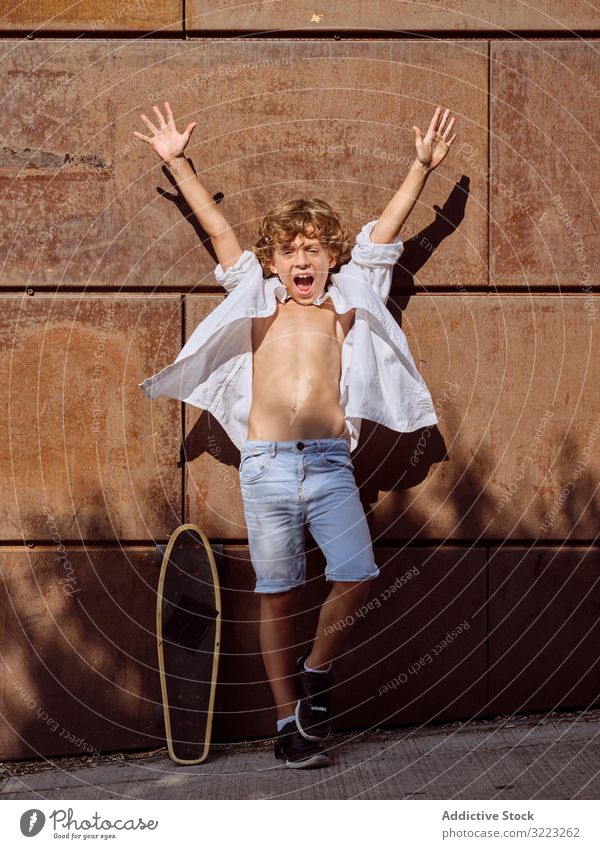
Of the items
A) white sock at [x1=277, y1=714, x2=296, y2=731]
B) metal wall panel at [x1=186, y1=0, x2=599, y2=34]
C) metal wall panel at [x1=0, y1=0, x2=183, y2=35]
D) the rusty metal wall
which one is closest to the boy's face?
the rusty metal wall

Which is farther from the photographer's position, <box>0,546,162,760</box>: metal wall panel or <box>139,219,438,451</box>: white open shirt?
<box>0,546,162,760</box>: metal wall panel

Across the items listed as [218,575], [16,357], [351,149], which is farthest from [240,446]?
[351,149]

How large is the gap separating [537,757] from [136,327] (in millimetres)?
A: 2681

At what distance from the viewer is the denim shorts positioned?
4.05 m

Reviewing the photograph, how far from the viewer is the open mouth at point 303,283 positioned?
4258mm

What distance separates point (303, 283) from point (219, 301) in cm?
48

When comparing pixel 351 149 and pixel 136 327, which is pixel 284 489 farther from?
pixel 351 149

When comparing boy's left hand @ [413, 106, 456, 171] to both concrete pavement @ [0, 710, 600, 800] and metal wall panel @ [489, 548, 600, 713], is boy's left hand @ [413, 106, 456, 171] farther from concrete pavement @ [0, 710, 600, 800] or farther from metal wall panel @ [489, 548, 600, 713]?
concrete pavement @ [0, 710, 600, 800]

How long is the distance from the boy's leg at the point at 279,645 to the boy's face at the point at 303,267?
1.34 meters

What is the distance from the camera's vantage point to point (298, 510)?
13.4ft

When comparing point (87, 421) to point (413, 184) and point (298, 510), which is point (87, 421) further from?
point (413, 184)

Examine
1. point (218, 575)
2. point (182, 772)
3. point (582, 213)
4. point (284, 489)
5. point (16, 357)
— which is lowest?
point (182, 772)

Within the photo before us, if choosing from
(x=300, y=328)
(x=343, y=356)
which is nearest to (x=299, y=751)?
(x=343, y=356)

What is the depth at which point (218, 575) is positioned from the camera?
14.5 feet
